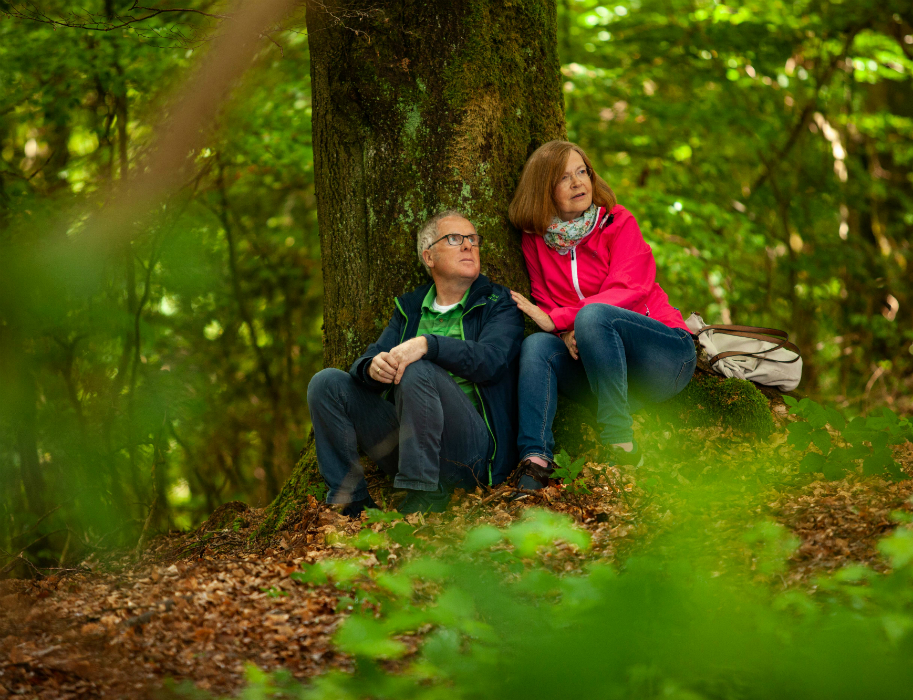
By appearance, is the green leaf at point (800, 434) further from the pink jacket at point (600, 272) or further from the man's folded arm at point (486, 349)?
the man's folded arm at point (486, 349)

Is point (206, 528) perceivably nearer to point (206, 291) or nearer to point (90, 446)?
point (90, 446)

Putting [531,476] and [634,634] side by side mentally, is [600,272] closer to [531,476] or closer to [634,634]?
[531,476]

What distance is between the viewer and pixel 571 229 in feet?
12.8

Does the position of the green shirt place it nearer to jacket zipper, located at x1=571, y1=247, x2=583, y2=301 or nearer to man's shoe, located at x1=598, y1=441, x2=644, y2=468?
jacket zipper, located at x1=571, y1=247, x2=583, y2=301

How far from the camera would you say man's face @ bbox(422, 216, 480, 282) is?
12.1ft

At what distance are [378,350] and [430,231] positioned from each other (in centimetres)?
63

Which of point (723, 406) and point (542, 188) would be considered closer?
point (542, 188)

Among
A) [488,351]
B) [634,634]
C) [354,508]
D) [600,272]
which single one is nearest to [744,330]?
[600,272]

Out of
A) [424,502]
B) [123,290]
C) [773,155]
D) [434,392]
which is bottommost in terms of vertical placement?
[424,502]

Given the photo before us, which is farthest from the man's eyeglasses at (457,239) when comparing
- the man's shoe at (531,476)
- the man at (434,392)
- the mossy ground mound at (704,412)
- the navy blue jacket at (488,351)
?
the man's shoe at (531,476)

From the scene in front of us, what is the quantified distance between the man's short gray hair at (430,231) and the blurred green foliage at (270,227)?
155 cm

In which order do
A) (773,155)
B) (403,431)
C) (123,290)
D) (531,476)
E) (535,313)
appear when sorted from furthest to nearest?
(773,155)
(123,290)
(535,313)
(531,476)
(403,431)

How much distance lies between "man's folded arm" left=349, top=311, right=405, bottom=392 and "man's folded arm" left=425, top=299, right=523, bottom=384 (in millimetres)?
273

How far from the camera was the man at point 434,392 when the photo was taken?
3.37 m
